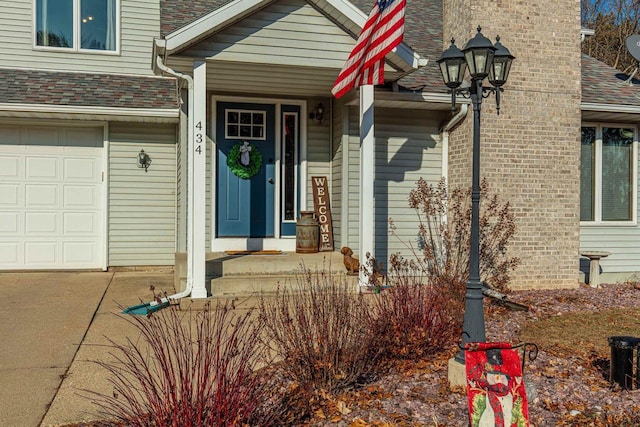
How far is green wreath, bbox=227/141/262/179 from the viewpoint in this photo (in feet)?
32.0

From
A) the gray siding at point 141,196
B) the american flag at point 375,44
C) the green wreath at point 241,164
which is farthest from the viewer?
the gray siding at point 141,196

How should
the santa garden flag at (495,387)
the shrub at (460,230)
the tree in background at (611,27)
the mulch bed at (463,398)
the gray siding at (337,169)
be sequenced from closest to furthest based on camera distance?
the santa garden flag at (495,387) → the mulch bed at (463,398) → the shrub at (460,230) → the gray siding at (337,169) → the tree in background at (611,27)

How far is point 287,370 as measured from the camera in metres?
4.60

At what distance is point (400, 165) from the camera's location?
9914 mm

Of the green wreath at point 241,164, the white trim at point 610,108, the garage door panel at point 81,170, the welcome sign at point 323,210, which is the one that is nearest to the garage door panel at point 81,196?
the garage door panel at point 81,170

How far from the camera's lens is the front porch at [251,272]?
820 cm

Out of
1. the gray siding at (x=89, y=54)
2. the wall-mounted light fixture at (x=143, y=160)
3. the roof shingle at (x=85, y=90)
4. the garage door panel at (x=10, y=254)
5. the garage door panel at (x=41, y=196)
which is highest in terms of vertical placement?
the gray siding at (x=89, y=54)

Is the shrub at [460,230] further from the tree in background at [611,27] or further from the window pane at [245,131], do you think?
the tree in background at [611,27]

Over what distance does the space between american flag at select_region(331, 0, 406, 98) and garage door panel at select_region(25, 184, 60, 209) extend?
5.90 metres

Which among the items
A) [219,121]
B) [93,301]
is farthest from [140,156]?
[93,301]

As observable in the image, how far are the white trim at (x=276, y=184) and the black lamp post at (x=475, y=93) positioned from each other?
4161 mm

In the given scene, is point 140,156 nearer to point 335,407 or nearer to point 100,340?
point 100,340

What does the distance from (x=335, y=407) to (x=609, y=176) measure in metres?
8.54

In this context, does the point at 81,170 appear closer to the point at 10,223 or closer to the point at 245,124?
the point at 10,223
